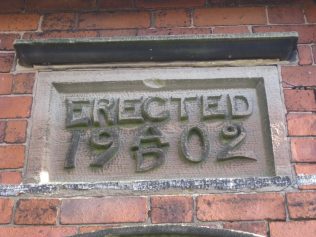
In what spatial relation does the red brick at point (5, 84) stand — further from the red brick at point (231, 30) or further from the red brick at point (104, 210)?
the red brick at point (231, 30)

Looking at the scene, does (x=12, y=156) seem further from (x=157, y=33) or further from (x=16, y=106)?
(x=157, y=33)

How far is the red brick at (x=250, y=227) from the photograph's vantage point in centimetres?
179

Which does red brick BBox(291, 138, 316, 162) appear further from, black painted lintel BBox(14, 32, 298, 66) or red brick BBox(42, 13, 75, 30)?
red brick BBox(42, 13, 75, 30)

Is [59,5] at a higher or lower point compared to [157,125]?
higher

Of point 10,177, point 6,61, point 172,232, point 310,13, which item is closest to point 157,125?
point 172,232

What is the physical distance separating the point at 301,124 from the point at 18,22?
1.14m

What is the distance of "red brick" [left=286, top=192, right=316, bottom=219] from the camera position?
181cm

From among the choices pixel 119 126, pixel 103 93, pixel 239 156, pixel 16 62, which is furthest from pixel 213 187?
pixel 16 62

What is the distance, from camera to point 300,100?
2025 millimetres

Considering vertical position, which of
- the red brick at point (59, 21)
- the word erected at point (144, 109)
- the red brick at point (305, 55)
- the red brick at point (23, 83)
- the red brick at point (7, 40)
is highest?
the red brick at point (59, 21)

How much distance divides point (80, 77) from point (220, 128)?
1.78 ft

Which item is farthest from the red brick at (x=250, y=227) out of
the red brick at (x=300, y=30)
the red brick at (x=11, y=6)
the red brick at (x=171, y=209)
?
the red brick at (x=11, y=6)

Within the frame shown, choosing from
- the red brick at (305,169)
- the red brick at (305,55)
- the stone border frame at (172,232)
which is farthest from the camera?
the red brick at (305,55)

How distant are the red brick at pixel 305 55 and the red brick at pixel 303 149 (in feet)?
1.05
